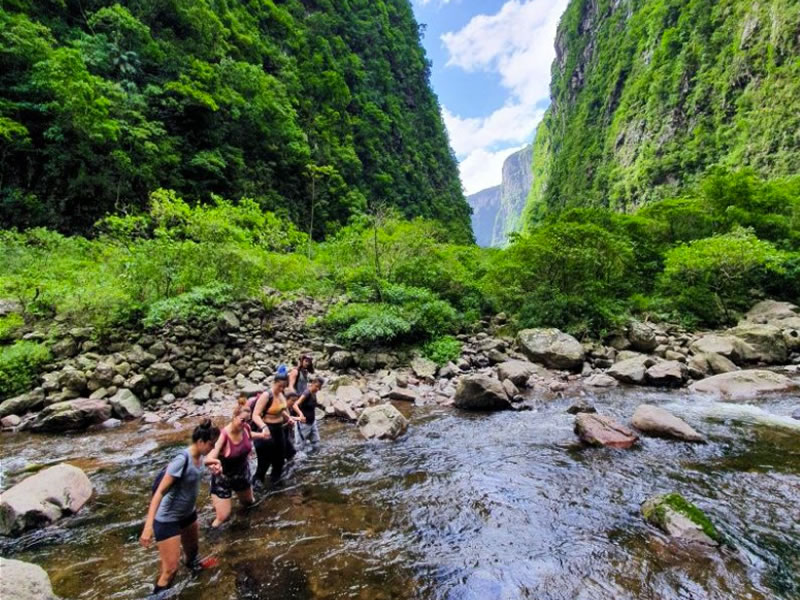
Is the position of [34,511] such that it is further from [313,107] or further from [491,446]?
[313,107]

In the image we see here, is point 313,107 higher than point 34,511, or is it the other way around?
point 313,107

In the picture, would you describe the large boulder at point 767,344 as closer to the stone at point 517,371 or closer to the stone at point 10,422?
the stone at point 517,371

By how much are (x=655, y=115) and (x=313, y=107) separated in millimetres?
48286

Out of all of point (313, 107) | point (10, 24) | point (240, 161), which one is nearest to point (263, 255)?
point (240, 161)

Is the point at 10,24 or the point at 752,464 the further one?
the point at 10,24

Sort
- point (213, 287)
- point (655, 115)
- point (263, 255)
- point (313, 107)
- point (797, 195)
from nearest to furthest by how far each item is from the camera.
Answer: point (213, 287) < point (263, 255) < point (797, 195) < point (313, 107) < point (655, 115)

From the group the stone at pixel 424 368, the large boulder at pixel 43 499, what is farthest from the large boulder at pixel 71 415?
the stone at pixel 424 368

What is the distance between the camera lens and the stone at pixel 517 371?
11398 millimetres

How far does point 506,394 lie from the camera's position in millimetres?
9797

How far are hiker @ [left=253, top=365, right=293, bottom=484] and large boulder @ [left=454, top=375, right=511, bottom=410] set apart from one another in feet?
16.3

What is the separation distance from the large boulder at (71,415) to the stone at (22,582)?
665 centimetres

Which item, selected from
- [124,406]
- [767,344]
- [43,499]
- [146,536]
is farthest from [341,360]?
[767,344]

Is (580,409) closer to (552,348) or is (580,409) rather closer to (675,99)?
(552,348)

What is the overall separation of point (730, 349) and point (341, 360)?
12293 millimetres
